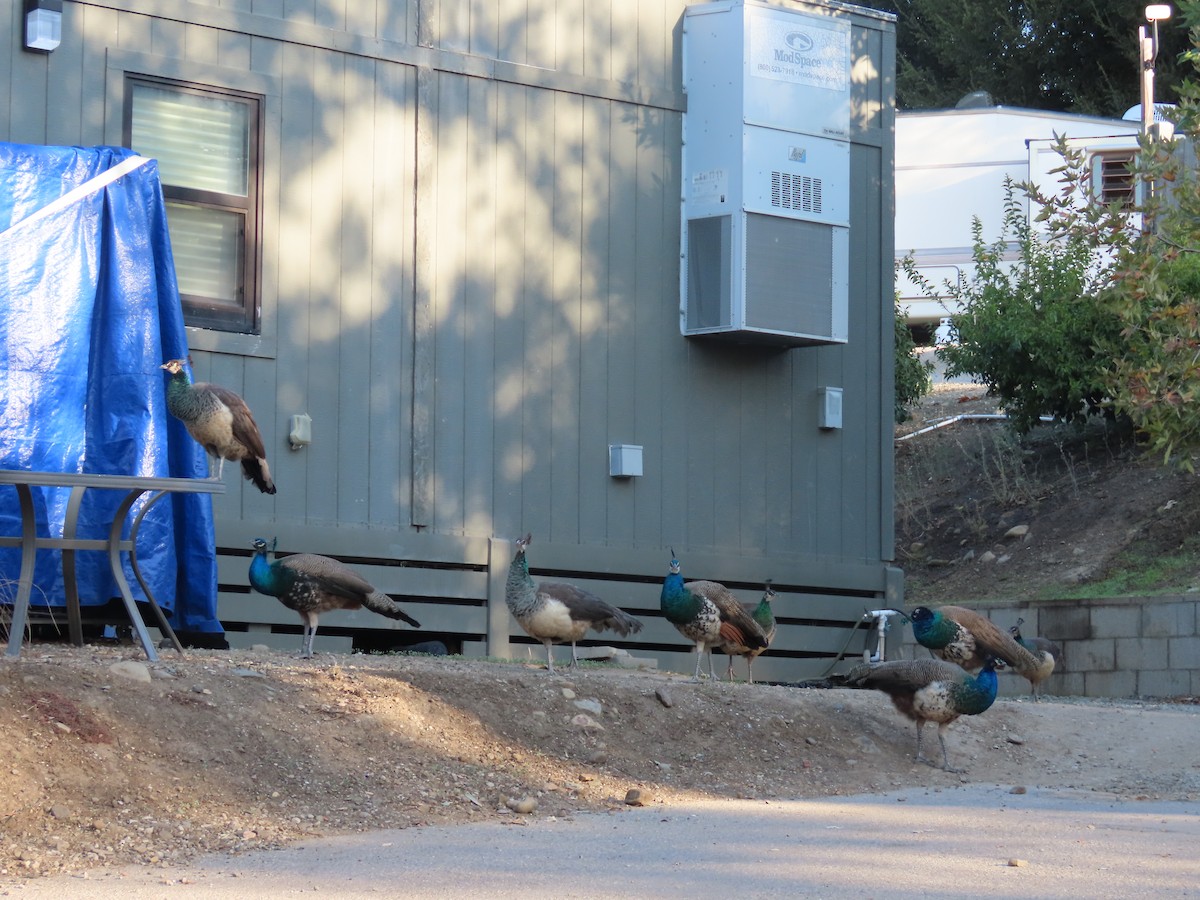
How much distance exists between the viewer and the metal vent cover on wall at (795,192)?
12922 mm

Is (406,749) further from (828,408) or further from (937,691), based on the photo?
(828,408)

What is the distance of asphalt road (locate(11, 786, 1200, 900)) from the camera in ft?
18.7

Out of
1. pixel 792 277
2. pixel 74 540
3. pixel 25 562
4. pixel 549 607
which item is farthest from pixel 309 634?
pixel 792 277

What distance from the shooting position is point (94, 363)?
9867 millimetres

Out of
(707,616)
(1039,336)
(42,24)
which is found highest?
(42,24)

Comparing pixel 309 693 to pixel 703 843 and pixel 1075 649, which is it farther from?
pixel 1075 649

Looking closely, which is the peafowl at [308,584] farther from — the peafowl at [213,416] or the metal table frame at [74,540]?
the metal table frame at [74,540]

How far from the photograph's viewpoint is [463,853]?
630cm

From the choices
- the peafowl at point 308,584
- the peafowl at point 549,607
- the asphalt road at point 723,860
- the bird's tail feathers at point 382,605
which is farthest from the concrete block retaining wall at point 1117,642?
the asphalt road at point 723,860

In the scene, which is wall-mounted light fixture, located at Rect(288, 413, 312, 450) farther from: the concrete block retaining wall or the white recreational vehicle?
the white recreational vehicle

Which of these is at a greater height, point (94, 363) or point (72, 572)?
point (94, 363)

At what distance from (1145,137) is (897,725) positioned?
3816 mm

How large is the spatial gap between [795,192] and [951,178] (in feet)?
46.4

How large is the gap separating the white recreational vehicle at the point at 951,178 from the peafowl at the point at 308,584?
17.1 m
